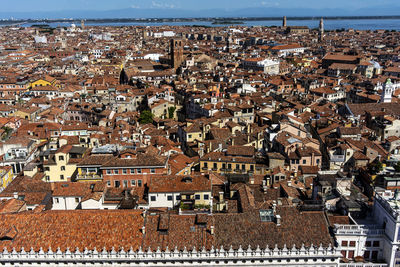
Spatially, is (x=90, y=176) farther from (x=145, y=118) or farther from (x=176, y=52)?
(x=176, y=52)

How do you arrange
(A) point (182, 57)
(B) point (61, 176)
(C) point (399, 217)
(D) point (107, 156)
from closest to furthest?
(C) point (399, 217) → (D) point (107, 156) → (B) point (61, 176) → (A) point (182, 57)

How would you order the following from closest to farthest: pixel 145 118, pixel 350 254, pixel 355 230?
pixel 355 230, pixel 350 254, pixel 145 118

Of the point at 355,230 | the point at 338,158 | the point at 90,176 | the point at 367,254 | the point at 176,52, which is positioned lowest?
the point at 367,254

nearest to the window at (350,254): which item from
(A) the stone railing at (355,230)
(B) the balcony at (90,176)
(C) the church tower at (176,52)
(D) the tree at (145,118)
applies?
(A) the stone railing at (355,230)

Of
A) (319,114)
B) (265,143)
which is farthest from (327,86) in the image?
(265,143)

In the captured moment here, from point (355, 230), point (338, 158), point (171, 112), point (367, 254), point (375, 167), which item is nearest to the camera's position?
point (355, 230)

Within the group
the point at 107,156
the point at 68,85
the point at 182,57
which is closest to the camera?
the point at 107,156

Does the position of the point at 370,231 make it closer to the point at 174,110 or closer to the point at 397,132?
the point at 397,132

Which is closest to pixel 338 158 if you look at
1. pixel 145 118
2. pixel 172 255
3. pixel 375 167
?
pixel 375 167
